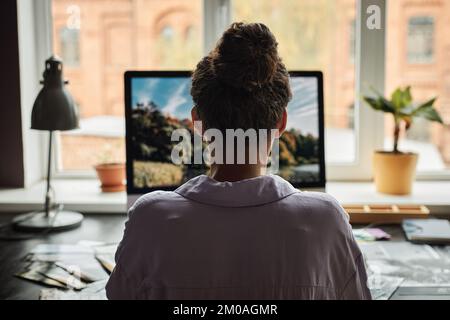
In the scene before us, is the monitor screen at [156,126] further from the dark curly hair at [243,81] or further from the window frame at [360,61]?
the dark curly hair at [243,81]

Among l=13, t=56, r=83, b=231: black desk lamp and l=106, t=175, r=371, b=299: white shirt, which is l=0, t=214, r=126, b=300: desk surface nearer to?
l=13, t=56, r=83, b=231: black desk lamp

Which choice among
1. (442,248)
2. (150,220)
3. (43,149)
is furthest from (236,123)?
(43,149)

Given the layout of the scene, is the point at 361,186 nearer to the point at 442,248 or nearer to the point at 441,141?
the point at 441,141

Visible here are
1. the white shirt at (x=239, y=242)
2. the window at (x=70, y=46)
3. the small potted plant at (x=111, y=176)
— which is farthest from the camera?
the window at (x=70, y=46)

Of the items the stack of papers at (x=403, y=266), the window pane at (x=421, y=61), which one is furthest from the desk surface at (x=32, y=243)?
the window pane at (x=421, y=61)

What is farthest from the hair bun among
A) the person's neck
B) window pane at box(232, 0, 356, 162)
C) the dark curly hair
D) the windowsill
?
window pane at box(232, 0, 356, 162)

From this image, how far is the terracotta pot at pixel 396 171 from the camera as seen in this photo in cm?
235

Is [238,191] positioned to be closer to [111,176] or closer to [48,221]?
[48,221]

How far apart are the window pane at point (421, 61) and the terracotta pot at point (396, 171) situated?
0.89 ft

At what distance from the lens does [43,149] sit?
8.77 feet

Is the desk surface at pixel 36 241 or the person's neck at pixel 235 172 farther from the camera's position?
the desk surface at pixel 36 241

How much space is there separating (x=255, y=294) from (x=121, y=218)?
4.21 ft
